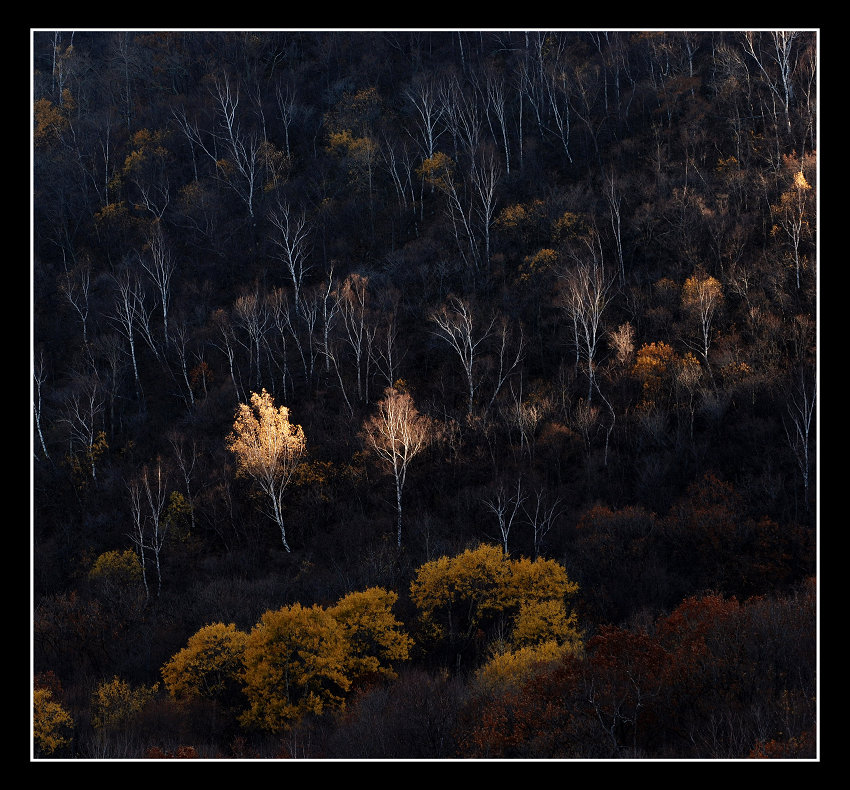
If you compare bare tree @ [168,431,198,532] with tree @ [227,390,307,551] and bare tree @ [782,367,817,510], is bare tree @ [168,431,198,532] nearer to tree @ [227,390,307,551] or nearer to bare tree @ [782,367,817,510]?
tree @ [227,390,307,551]

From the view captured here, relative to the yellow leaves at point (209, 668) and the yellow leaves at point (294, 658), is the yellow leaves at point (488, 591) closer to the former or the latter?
the yellow leaves at point (294, 658)

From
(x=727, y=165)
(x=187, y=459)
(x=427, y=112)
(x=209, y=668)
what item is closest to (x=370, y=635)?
(x=209, y=668)

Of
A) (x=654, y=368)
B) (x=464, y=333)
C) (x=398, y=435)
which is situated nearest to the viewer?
(x=398, y=435)

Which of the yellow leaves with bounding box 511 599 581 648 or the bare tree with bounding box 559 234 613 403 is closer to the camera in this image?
the yellow leaves with bounding box 511 599 581 648

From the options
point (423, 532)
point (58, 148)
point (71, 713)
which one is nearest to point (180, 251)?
point (58, 148)

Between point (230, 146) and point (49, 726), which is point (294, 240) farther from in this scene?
point (49, 726)

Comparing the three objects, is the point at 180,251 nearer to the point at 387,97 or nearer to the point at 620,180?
the point at 387,97

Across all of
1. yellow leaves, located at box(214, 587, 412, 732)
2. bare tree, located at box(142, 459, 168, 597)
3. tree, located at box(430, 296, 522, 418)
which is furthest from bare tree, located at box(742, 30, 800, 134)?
bare tree, located at box(142, 459, 168, 597)

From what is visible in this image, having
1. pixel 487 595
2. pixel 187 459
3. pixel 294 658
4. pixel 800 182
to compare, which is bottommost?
pixel 294 658
